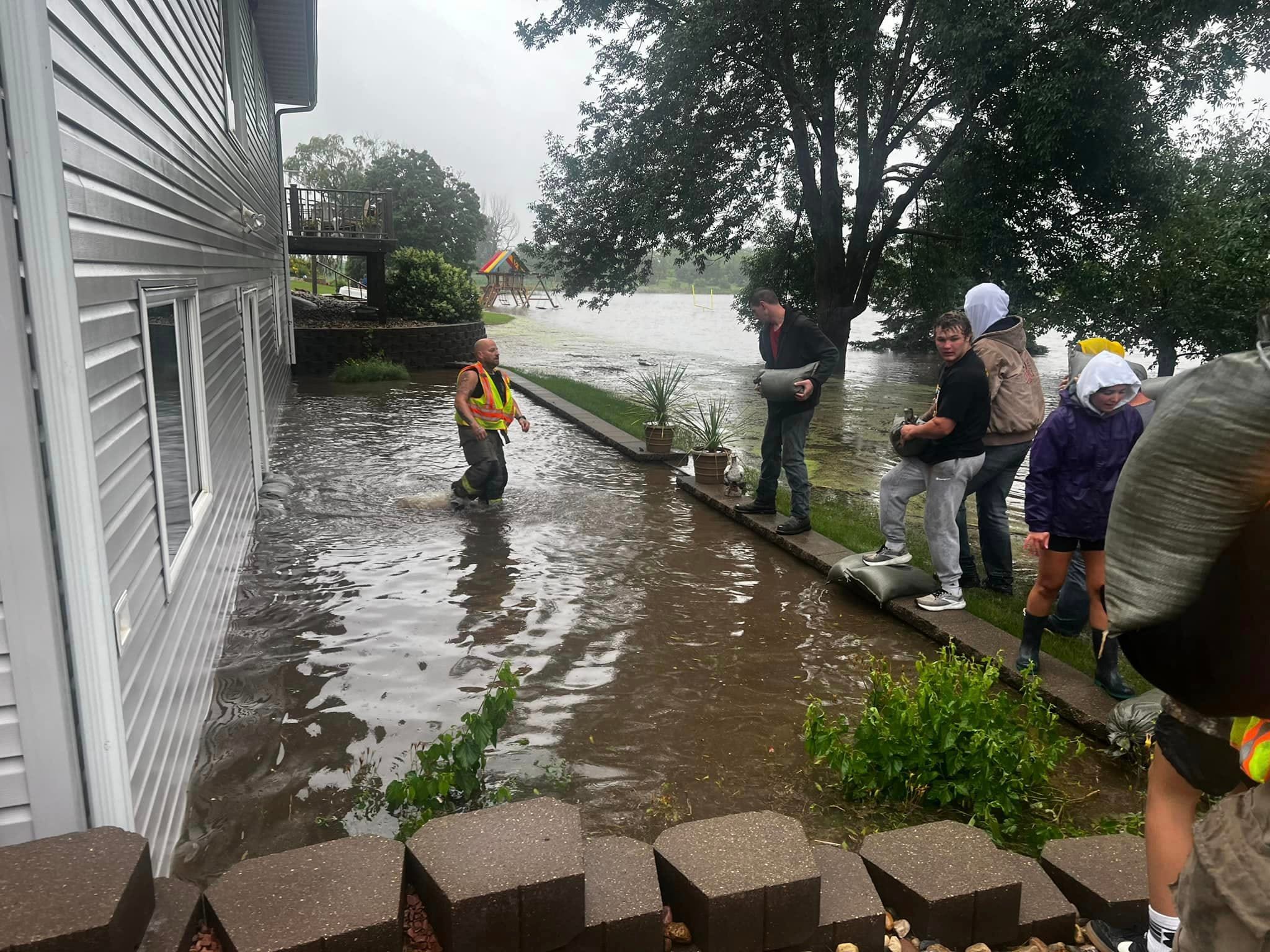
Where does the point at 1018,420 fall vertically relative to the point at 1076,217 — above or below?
below

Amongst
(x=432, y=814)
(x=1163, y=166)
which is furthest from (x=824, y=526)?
(x=1163, y=166)

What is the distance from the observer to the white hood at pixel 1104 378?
14.3ft

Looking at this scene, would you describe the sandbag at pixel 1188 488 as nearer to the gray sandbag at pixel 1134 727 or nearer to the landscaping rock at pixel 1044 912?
the landscaping rock at pixel 1044 912

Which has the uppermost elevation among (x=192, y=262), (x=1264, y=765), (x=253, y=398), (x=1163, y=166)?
(x=1163, y=166)

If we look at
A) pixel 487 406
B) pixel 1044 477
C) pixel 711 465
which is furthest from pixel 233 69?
pixel 1044 477

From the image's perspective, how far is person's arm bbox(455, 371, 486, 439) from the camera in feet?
27.2

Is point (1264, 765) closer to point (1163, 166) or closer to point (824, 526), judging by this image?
point (824, 526)

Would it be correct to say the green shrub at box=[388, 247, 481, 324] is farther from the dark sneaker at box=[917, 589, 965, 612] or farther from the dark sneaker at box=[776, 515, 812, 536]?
the dark sneaker at box=[917, 589, 965, 612]

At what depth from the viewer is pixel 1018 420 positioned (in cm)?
599

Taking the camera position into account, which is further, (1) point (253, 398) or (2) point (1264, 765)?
(1) point (253, 398)

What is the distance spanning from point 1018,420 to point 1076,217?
14.9 metres

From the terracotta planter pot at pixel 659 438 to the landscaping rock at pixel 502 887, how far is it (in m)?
8.41

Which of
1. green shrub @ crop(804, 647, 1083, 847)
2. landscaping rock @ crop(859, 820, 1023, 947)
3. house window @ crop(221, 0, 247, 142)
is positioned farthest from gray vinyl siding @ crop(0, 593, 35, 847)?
house window @ crop(221, 0, 247, 142)

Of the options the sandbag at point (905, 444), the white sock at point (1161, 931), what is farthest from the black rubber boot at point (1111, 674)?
the white sock at point (1161, 931)
